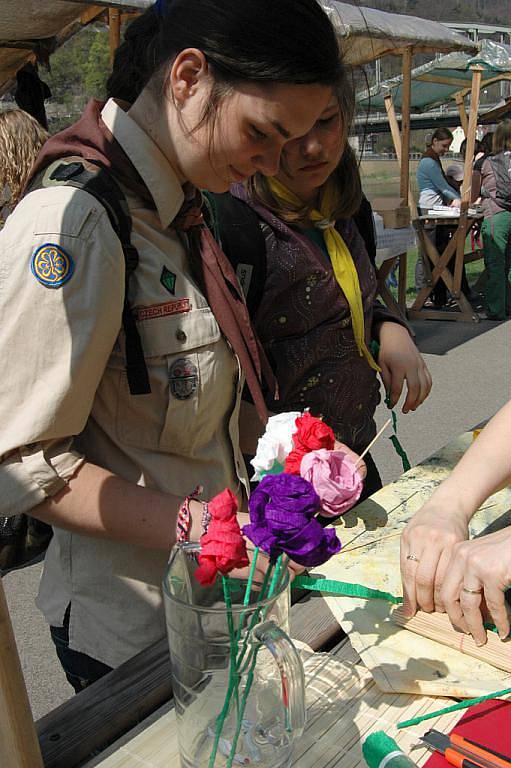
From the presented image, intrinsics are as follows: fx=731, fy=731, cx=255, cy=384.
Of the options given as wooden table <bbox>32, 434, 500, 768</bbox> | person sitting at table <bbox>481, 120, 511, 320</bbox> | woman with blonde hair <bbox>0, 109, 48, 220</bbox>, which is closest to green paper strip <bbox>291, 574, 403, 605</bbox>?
wooden table <bbox>32, 434, 500, 768</bbox>

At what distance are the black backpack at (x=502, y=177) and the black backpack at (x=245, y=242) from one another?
22.0 feet

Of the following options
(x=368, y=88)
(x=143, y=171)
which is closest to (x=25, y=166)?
(x=368, y=88)

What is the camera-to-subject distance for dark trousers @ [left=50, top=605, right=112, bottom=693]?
126 centimetres

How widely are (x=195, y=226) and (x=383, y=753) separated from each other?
0.88 meters

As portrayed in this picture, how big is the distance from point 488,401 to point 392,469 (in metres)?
1.55

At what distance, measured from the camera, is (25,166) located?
145 inches

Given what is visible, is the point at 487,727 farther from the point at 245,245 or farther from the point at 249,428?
the point at 245,245

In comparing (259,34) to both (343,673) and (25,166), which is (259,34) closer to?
(343,673)

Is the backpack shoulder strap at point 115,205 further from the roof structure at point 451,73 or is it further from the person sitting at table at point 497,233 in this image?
the person sitting at table at point 497,233

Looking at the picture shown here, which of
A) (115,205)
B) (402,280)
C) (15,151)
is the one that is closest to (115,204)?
(115,205)

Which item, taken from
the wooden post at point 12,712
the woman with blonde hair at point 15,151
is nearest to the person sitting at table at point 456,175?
the woman with blonde hair at point 15,151

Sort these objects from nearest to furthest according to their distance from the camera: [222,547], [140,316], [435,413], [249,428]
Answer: [222,547]
[140,316]
[249,428]
[435,413]

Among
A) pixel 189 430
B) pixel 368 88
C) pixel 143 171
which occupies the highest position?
pixel 368 88

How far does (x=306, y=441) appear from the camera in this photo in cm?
87
